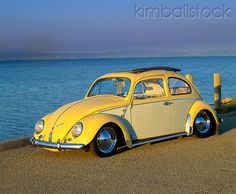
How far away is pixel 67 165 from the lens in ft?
24.4

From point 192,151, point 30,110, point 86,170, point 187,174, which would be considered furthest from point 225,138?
point 30,110

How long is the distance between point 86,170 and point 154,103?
234 cm

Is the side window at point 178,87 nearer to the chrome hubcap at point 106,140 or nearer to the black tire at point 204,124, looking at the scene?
the black tire at point 204,124

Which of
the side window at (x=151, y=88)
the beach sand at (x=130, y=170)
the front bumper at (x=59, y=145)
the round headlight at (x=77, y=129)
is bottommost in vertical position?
the beach sand at (x=130, y=170)

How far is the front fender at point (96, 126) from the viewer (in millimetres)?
7664

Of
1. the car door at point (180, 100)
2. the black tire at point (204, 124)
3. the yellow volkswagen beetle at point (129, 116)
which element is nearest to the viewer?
the yellow volkswagen beetle at point (129, 116)

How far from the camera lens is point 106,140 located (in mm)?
7996

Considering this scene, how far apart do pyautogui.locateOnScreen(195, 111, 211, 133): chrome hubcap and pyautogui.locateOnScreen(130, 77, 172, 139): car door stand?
0.81m

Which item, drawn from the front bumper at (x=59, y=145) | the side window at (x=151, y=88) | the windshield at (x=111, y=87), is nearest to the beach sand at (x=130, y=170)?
the front bumper at (x=59, y=145)

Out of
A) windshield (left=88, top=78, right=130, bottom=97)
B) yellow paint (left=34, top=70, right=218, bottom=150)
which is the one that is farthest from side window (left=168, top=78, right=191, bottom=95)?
windshield (left=88, top=78, right=130, bottom=97)

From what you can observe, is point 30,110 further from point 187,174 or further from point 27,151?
point 187,174

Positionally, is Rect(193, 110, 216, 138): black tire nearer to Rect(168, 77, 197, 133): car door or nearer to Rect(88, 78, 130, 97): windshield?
Rect(168, 77, 197, 133): car door

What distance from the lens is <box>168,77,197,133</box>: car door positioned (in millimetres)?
9141

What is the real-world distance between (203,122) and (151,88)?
140 cm
